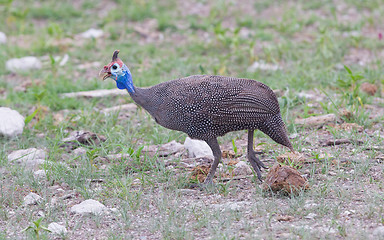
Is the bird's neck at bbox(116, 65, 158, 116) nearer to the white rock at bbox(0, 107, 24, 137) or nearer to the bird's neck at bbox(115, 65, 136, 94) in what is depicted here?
the bird's neck at bbox(115, 65, 136, 94)

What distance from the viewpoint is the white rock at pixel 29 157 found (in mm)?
4586

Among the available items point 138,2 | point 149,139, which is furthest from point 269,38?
point 149,139

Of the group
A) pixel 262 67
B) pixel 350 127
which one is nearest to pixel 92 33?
pixel 262 67

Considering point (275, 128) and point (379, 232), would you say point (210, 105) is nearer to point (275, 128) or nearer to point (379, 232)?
point (275, 128)

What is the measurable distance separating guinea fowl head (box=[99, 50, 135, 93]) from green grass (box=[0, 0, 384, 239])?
0.26 metres

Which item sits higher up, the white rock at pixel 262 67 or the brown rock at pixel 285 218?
the white rock at pixel 262 67

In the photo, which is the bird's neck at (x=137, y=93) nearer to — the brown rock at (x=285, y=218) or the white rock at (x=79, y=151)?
the white rock at (x=79, y=151)

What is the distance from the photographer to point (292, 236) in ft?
10.3

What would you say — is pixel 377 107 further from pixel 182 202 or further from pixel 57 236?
pixel 57 236

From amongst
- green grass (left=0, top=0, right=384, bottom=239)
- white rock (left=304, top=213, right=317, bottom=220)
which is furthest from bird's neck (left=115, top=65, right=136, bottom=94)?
white rock (left=304, top=213, right=317, bottom=220)

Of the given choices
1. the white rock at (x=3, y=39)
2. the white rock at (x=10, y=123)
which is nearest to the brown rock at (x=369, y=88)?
the white rock at (x=10, y=123)

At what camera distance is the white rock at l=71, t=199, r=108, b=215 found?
3715 millimetres

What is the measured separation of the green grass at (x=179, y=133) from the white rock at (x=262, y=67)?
0.07 metres

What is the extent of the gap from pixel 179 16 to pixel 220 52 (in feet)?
5.77
